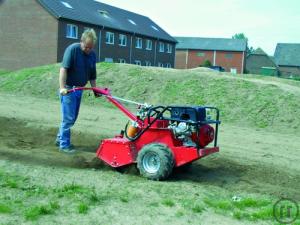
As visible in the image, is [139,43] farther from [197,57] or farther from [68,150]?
[68,150]

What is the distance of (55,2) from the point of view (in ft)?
125

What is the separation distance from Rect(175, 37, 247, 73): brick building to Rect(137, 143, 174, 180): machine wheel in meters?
63.7

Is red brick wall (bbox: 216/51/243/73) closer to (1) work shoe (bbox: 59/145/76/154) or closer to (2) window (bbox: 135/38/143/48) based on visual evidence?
(2) window (bbox: 135/38/143/48)

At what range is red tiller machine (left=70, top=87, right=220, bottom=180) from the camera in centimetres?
597

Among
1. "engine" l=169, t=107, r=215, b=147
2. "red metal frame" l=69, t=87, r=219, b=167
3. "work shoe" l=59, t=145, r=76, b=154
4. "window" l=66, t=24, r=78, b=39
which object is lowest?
"work shoe" l=59, t=145, r=76, b=154

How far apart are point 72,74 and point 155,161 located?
85.6 inches

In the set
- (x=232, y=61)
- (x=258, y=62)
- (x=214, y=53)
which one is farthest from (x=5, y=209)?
(x=258, y=62)

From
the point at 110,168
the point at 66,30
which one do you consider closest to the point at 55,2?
the point at 66,30

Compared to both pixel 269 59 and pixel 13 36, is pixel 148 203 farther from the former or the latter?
pixel 269 59

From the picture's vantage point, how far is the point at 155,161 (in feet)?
20.0

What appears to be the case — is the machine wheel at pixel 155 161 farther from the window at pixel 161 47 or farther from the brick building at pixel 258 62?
the brick building at pixel 258 62

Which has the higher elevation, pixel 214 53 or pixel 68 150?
pixel 214 53

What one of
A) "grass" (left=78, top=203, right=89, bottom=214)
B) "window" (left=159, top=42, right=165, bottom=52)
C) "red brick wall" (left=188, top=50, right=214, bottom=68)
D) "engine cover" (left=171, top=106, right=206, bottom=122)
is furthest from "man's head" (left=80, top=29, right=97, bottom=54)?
"red brick wall" (left=188, top=50, right=214, bottom=68)

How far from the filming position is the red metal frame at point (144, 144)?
19.7ft
